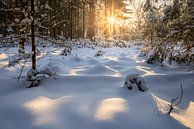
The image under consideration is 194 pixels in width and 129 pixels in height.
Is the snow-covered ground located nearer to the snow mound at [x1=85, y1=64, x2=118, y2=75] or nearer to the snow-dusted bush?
the snow-dusted bush

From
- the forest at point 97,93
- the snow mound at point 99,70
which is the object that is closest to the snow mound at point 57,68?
the forest at point 97,93

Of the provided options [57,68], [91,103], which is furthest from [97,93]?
[57,68]

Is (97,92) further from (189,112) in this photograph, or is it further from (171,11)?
(171,11)

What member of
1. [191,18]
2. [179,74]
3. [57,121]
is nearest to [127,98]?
[57,121]

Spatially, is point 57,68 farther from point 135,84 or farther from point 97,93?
point 135,84

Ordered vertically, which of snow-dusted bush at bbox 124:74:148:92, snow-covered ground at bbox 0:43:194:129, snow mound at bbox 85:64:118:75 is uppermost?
snow mound at bbox 85:64:118:75

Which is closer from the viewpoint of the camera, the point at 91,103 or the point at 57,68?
the point at 91,103

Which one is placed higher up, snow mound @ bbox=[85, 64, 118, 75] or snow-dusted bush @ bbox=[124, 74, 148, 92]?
snow mound @ bbox=[85, 64, 118, 75]

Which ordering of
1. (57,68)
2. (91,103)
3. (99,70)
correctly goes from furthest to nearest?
1. (99,70)
2. (57,68)
3. (91,103)

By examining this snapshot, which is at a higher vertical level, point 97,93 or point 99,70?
point 99,70

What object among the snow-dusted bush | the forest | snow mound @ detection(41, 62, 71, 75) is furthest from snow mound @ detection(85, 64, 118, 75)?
the snow-dusted bush

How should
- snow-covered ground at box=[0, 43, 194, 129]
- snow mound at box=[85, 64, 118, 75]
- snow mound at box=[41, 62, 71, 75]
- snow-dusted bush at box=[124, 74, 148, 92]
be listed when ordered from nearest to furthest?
snow-covered ground at box=[0, 43, 194, 129], snow-dusted bush at box=[124, 74, 148, 92], snow mound at box=[41, 62, 71, 75], snow mound at box=[85, 64, 118, 75]

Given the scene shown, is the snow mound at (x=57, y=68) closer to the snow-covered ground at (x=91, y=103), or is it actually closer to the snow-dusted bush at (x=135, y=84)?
the snow-covered ground at (x=91, y=103)

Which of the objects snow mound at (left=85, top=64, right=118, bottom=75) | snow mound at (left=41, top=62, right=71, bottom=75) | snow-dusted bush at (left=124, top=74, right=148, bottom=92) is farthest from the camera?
snow mound at (left=85, top=64, right=118, bottom=75)
